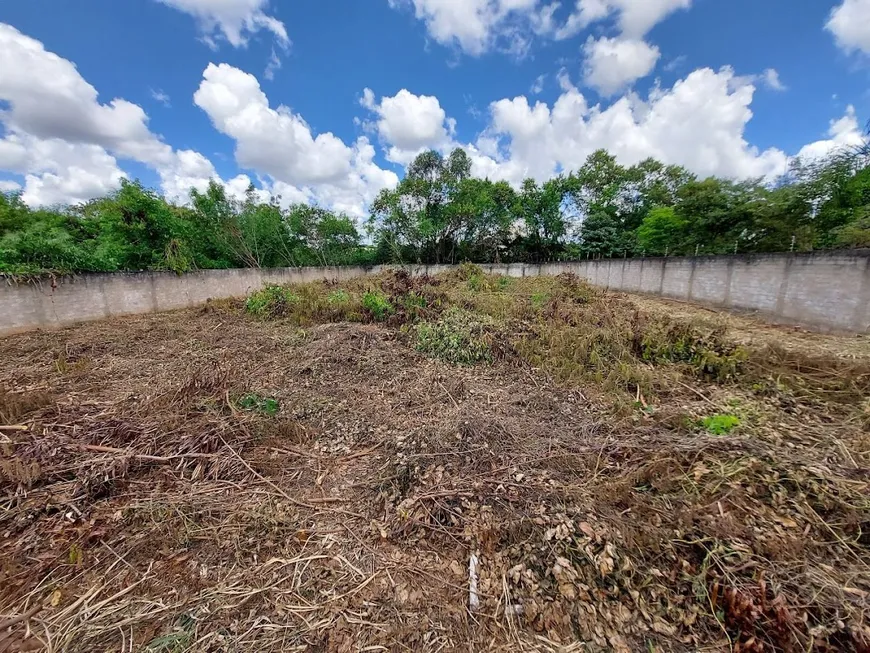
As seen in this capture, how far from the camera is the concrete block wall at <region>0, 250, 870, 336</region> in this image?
545 cm

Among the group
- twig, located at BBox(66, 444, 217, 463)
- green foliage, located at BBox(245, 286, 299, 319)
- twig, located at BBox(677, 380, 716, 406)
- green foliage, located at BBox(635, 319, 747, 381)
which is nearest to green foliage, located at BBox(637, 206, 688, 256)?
green foliage, located at BBox(635, 319, 747, 381)

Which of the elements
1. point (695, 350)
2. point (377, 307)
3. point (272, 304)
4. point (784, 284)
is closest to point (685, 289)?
point (784, 284)

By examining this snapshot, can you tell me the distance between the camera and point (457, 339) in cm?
480

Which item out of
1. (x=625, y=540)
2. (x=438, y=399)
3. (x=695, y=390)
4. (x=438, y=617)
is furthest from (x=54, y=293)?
(x=695, y=390)

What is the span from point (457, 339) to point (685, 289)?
8.49m

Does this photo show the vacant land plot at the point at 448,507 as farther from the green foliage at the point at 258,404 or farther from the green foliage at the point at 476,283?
the green foliage at the point at 476,283

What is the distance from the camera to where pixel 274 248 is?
13.4m

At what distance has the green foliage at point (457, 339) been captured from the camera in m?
4.54

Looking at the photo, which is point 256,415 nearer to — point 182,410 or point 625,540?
point 182,410

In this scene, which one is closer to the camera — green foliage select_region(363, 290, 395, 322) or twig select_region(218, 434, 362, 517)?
twig select_region(218, 434, 362, 517)

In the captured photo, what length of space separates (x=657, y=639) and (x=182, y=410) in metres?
3.78

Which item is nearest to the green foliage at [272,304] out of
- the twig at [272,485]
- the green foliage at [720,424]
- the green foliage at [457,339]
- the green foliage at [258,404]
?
the green foliage at [457,339]

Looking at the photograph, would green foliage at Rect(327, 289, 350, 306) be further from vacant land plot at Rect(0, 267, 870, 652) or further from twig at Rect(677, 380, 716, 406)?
twig at Rect(677, 380, 716, 406)

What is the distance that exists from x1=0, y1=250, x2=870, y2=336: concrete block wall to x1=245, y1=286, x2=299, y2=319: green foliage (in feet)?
8.62
